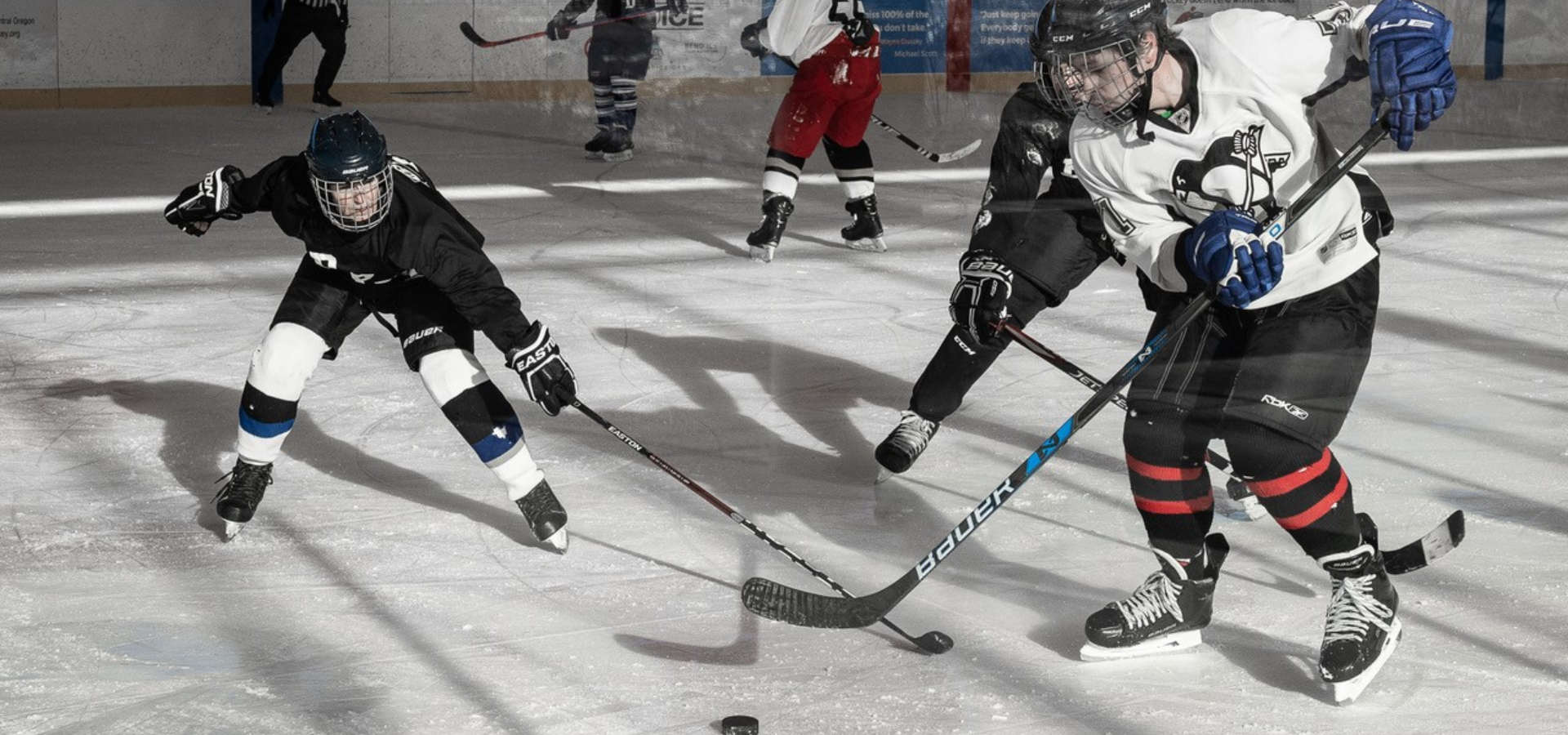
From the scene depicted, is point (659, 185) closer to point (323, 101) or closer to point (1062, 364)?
point (323, 101)

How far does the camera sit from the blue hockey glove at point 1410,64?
6.48ft

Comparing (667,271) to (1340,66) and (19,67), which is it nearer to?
(1340,66)

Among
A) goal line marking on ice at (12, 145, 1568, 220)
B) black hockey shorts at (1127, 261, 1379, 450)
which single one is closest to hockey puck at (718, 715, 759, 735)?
black hockey shorts at (1127, 261, 1379, 450)

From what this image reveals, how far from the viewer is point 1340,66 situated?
2.06 m

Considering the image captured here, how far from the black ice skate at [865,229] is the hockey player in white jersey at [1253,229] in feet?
9.53

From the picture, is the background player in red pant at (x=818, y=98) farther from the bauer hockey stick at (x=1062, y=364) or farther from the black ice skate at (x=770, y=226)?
the bauer hockey stick at (x=1062, y=364)

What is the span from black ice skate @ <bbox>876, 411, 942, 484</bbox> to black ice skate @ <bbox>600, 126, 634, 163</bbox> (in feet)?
13.3

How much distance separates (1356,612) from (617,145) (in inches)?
203

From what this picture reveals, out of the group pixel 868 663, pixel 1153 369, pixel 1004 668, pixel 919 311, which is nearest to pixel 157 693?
pixel 868 663

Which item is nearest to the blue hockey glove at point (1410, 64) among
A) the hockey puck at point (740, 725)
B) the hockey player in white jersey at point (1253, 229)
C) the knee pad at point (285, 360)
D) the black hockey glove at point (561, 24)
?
the hockey player in white jersey at point (1253, 229)

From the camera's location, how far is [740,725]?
1949mm

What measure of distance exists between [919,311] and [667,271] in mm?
834

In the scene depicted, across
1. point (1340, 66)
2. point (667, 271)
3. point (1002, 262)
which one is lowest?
point (667, 271)

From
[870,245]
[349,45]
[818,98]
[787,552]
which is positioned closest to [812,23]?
[818,98]
